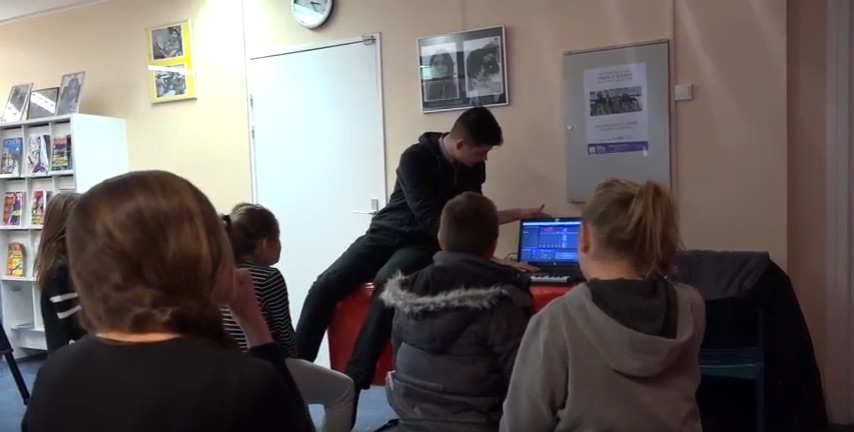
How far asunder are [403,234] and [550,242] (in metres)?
0.68

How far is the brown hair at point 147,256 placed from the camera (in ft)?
3.01

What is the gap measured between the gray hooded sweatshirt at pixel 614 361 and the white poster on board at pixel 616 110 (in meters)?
1.96

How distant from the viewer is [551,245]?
3391 mm

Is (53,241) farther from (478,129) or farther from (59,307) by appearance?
(478,129)

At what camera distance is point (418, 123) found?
153 inches

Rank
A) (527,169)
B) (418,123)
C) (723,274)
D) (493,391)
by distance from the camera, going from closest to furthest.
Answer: (493,391) → (723,274) → (527,169) → (418,123)

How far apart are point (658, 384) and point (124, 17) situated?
4477mm

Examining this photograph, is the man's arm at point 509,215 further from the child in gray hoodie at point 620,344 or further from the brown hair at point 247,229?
the child in gray hoodie at point 620,344

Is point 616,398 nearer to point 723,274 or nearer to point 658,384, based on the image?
point 658,384

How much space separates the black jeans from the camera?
304 centimetres

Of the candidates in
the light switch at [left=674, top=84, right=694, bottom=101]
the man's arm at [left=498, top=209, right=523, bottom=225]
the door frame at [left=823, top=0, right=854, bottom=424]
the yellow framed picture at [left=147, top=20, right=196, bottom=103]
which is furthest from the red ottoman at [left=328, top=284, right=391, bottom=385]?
the yellow framed picture at [left=147, top=20, right=196, bottom=103]

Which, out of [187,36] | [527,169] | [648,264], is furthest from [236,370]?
[187,36]

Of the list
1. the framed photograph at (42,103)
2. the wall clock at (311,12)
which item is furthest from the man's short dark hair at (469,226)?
the framed photograph at (42,103)

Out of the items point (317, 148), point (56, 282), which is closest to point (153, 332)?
point (56, 282)
